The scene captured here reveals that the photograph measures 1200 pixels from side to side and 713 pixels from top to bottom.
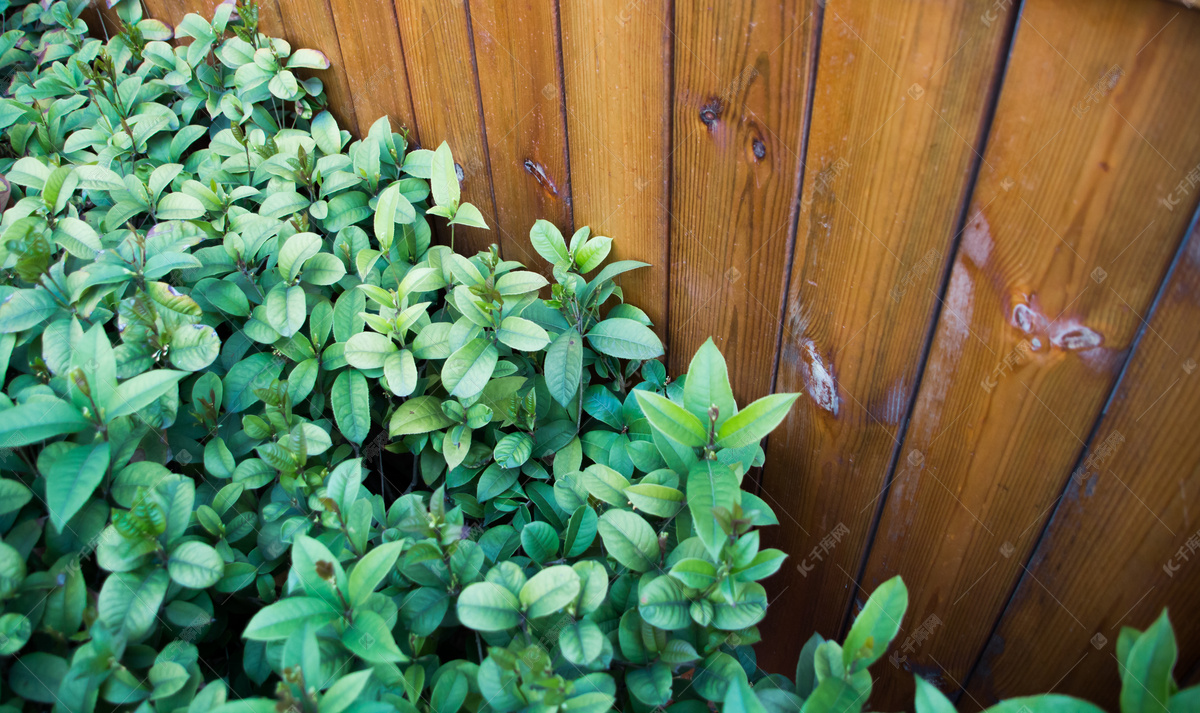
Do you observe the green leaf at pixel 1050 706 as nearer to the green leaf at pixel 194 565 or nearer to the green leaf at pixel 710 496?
the green leaf at pixel 710 496


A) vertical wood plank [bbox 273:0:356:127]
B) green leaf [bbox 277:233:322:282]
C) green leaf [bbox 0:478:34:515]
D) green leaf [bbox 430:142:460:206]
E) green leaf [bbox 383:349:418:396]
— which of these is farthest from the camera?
vertical wood plank [bbox 273:0:356:127]

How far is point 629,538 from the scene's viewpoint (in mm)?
1041

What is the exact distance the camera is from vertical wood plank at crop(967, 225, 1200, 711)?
31.0 inches

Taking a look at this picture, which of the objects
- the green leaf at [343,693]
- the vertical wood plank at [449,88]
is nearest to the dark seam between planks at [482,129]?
the vertical wood plank at [449,88]

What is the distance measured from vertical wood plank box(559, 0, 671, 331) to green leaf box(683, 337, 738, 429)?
0.40 metres

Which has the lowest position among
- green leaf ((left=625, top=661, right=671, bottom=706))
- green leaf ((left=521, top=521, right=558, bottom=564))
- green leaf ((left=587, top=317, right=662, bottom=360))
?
green leaf ((left=625, top=661, right=671, bottom=706))

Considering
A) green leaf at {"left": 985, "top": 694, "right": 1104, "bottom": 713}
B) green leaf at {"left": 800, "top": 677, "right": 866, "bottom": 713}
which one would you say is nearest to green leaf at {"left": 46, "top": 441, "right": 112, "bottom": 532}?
green leaf at {"left": 800, "top": 677, "right": 866, "bottom": 713}

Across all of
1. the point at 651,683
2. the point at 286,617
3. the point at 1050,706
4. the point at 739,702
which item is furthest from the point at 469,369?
the point at 1050,706

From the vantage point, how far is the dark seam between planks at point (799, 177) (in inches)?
36.1

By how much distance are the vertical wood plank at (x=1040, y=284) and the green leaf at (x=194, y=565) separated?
3.66 feet

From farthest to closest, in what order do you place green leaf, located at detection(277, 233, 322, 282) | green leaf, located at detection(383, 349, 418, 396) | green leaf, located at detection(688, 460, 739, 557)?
green leaf, located at detection(277, 233, 322, 282) < green leaf, located at detection(383, 349, 418, 396) < green leaf, located at detection(688, 460, 739, 557)

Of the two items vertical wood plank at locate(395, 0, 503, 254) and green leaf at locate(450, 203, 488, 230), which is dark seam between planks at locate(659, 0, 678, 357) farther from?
vertical wood plank at locate(395, 0, 503, 254)

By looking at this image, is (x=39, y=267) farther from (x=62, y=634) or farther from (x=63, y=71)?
(x=63, y=71)

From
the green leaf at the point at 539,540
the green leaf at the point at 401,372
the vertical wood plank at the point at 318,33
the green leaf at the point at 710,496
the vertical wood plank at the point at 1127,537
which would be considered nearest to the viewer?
the vertical wood plank at the point at 1127,537
